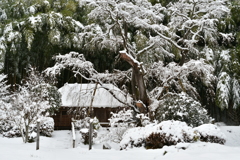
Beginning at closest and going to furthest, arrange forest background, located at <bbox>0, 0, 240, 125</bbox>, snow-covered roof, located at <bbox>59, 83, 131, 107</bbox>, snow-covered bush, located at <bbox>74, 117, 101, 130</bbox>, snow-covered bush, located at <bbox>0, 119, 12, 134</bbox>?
snow-covered roof, located at <bbox>59, 83, 131, 107</bbox>, forest background, located at <bbox>0, 0, 240, 125</bbox>, snow-covered bush, located at <bbox>74, 117, 101, 130</bbox>, snow-covered bush, located at <bbox>0, 119, 12, 134</bbox>

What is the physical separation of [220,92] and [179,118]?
7.79 metres

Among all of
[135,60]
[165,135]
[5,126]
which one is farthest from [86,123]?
[165,135]

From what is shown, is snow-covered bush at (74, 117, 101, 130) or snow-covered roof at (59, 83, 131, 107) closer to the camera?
snow-covered roof at (59, 83, 131, 107)

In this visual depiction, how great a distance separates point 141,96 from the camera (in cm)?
1135

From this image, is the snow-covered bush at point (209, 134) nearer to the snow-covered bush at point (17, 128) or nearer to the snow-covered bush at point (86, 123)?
the snow-covered bush at point (86, 123)

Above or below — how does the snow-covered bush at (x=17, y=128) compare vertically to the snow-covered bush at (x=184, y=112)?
below

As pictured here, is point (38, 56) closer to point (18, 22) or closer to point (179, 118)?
point (18, 22)

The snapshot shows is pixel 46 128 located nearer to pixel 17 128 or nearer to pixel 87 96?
pixel 17 128

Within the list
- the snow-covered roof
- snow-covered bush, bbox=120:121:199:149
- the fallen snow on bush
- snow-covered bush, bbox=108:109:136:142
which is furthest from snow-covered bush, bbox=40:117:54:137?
snow-covered bush, bbox=120:121:199:149

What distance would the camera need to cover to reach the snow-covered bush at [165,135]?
717 centimetres

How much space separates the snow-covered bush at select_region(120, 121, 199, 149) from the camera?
7.17 m

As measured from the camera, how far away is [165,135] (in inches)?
→ 288

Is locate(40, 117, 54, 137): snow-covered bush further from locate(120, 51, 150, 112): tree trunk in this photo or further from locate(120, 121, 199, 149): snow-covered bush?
locate(120, 121, 199, 149): snow-covered bush

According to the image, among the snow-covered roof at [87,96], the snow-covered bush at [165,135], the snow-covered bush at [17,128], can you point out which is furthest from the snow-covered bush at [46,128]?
the snow-covered bush at [165,135]
